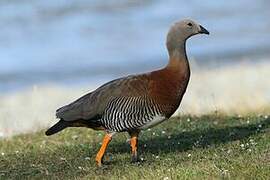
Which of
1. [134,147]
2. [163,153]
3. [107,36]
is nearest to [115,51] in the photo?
[107,36]

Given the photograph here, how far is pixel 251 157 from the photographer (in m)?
10.7

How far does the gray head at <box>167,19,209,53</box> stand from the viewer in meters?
11.9

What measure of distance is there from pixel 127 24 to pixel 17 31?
4340mm

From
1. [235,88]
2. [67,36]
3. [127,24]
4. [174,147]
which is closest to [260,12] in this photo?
[127,24]

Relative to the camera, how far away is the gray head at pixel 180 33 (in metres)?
11.9

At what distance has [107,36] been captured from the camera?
115 ft

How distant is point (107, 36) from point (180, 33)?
23.1m

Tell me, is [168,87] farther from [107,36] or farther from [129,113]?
[107,36]

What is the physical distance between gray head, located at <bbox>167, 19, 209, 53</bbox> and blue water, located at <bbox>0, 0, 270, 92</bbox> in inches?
565

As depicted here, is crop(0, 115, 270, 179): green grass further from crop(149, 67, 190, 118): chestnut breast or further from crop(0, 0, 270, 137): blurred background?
crop(0, 0, 270, 137): blurred background

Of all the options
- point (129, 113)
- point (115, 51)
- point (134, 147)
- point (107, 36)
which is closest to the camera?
point (129, 113)

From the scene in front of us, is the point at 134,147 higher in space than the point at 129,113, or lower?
lower

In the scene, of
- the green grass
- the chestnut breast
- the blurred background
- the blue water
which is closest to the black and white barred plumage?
the chestnut breast

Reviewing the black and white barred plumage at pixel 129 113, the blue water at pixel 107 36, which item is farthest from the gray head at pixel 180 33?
the blue water at pixel 107 36
